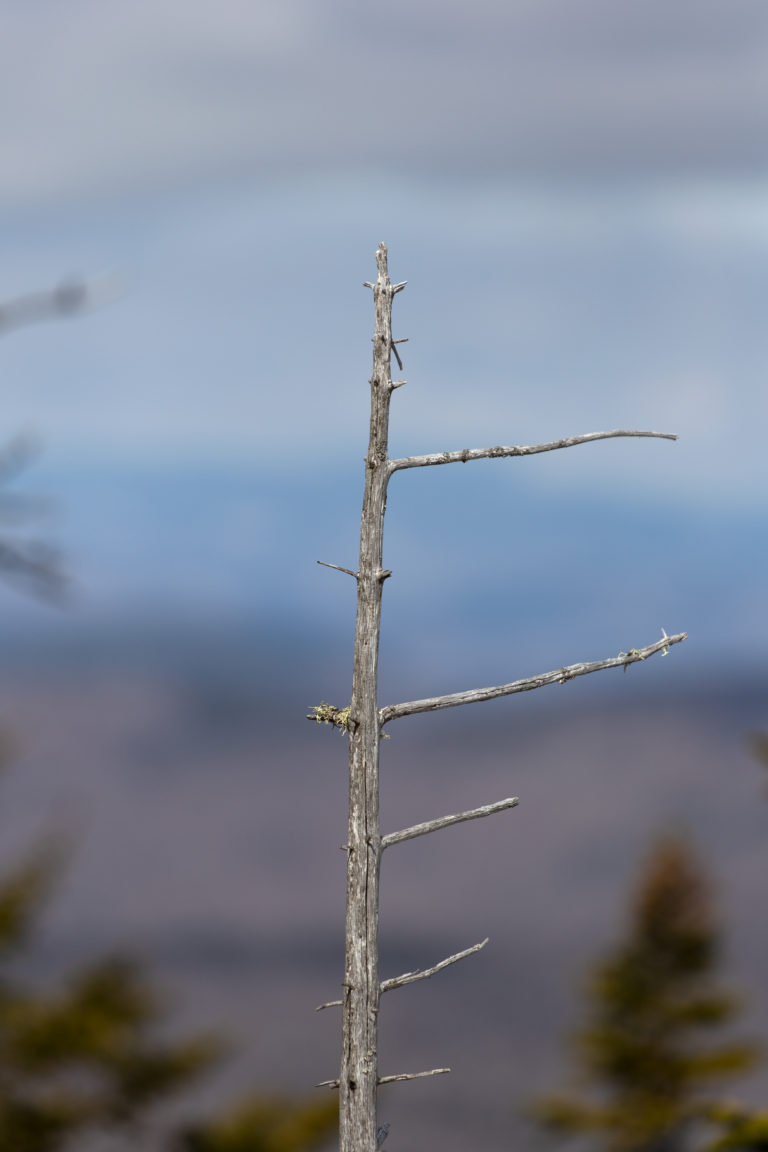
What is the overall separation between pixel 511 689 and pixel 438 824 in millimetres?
1378

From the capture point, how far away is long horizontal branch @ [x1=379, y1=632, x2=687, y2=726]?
31.9ft

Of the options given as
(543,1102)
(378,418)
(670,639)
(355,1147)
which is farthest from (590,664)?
(543,1102)

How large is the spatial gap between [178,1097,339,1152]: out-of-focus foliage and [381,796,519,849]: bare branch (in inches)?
450

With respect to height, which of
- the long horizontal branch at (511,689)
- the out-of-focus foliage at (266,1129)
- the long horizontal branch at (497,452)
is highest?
the long horizontal branch at (497,452)

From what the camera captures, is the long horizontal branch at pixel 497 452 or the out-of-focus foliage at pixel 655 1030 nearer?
the long horizontal branch at pixel 497 452

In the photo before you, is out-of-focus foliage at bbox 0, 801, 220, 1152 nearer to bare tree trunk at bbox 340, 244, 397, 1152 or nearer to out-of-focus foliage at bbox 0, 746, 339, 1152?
out-of-focus foliage at bbox 0, 746, 339, 1152

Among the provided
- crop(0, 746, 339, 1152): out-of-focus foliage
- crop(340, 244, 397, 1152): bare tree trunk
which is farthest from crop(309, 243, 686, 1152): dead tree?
crop(0, 746, 339, 1152): out-of-focus foliage

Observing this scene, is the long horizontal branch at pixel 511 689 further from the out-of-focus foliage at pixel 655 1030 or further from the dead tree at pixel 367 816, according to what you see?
the out-of-focus foliage at pixel 655 1030

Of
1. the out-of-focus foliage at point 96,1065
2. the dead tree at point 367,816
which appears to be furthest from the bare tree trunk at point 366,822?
the out-of-focus foliage at point 96,1065

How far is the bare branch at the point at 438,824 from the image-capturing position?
968cm

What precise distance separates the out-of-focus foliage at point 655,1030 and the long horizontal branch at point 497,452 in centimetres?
1654

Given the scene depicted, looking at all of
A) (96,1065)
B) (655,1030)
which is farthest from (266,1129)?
(655,1030)

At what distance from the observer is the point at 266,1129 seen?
1906 cm

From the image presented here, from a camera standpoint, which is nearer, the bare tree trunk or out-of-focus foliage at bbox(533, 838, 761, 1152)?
the bare tree trunk
